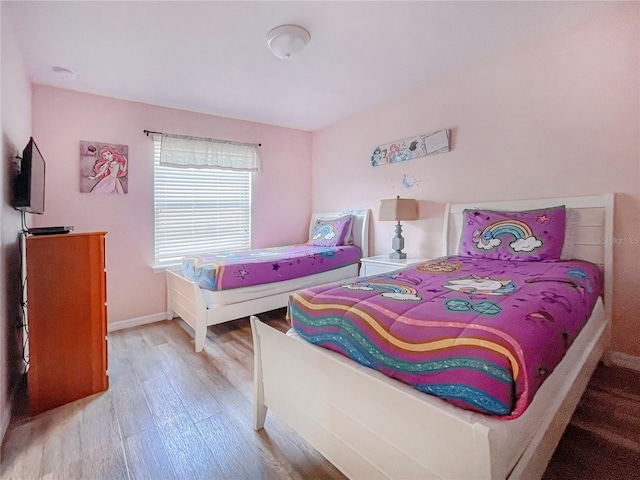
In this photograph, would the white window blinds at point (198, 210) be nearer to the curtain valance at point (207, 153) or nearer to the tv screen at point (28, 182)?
the curtain valance at point (207, 153)

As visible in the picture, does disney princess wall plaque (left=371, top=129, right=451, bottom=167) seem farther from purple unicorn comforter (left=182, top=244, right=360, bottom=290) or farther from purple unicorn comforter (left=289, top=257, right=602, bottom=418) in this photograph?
purple unicorn comforter (left=289, top=257, right=602, bottom=418)

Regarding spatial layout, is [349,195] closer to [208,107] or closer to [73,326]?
[208,107]

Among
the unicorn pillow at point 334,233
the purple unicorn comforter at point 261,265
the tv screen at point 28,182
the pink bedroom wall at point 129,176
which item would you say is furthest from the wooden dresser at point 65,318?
the unicorn pillow at point 334,233

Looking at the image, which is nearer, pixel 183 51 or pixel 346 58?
pixel 183 51

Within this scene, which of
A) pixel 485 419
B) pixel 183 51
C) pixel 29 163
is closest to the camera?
pixel 485 419

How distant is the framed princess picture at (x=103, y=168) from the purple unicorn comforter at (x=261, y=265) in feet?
3.29

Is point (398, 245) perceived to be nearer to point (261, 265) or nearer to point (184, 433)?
point (261, 265)

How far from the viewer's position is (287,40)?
206 cm

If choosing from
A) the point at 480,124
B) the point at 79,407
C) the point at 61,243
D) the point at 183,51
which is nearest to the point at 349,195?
the point at 480,124

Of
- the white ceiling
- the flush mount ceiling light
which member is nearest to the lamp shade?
the white ceiling

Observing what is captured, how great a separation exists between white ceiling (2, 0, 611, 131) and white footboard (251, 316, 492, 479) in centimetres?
192

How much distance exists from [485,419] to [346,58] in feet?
8.26

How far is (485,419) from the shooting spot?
2.80ft

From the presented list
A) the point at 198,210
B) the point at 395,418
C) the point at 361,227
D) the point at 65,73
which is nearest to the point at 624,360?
the point at 395,418
